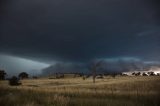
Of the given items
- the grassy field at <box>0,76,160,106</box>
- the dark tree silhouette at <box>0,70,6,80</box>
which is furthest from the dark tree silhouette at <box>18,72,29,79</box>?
the grassy field at <box>0,76,160,106</box>

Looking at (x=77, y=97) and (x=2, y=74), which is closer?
(x=77, y=97)

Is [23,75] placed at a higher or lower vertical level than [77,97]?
higher

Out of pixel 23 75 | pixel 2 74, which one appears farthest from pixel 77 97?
pixel 23 75

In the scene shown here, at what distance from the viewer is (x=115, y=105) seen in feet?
41.9

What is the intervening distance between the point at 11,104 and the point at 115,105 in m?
6.03

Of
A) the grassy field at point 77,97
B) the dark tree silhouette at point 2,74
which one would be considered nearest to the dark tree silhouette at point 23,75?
the dark tree silhouette at point 2,74

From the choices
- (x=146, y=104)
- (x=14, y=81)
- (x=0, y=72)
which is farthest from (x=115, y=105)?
(x=0, y=72)

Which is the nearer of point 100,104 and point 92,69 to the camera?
point 100,104

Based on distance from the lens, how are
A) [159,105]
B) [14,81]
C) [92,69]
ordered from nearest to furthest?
[159,105] → [14,81] → [92,69]

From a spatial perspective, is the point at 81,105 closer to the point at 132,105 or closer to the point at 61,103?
the point at 61,103

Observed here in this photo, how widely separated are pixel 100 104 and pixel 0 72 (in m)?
131

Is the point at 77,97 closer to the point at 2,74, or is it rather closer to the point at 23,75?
the point at 2,74

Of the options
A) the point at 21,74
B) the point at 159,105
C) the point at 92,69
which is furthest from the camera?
the point at 21,74

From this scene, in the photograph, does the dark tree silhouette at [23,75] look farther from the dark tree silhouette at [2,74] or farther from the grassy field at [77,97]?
the grassy field at [77,97]
